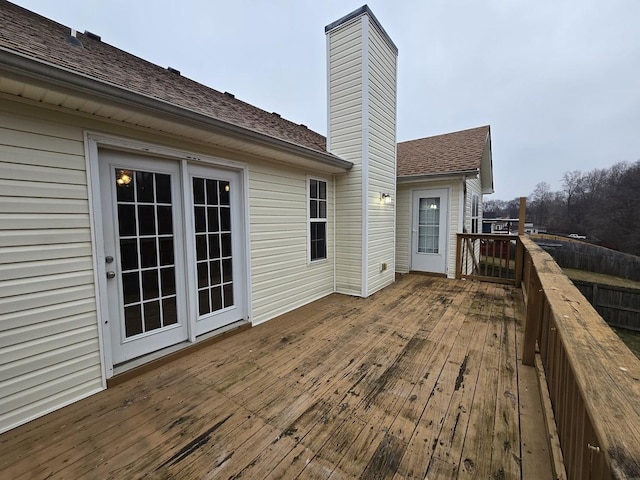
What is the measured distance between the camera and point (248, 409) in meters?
2.04

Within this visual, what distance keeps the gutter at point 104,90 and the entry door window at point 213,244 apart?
0.68 m

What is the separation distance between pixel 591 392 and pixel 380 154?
4.91m

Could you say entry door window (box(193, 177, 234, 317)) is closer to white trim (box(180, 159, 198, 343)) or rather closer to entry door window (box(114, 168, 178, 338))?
white trim (box(180, 159, 198, 343))

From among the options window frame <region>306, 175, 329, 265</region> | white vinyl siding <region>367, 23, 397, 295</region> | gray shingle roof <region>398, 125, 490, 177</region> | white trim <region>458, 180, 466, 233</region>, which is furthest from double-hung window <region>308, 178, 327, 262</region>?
white trim <region>458, 180, 466, 233</region>

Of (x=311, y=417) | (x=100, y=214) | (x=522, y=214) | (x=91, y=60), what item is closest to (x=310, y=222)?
(x=100, y=214)

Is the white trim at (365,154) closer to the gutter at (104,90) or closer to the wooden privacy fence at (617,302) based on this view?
the gutter at (104,90)

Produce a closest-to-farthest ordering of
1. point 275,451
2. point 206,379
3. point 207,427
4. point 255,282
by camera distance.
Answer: point 275,451
point 207,427
point 206,379
point 255,282

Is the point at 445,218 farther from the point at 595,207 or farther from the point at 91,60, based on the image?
the point at 595,207

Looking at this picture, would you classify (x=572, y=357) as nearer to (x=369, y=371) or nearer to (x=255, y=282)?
(x=369, y=371)

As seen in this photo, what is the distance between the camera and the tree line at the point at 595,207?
67.6ft

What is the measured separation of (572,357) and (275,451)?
1641 mm

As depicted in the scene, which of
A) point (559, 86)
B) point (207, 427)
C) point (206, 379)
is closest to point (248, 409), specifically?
point (207, 427)

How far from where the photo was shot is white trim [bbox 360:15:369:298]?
15.1 feet

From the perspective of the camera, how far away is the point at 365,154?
4.77 meters
